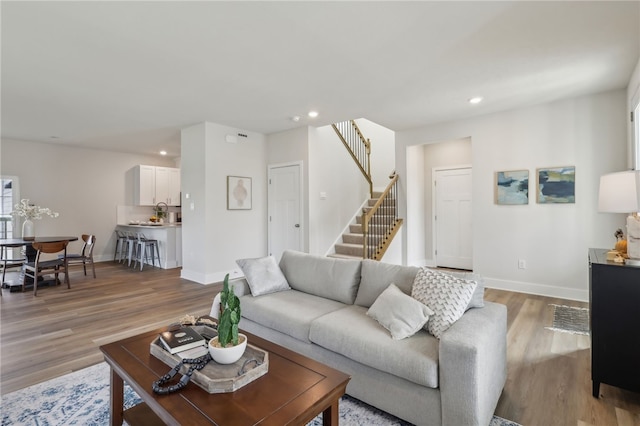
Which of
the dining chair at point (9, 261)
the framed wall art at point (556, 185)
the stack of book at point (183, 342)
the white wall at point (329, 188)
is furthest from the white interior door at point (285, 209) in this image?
the dining chair at point (9, 261)

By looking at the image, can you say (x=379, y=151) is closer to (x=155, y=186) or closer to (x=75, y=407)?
(x=155, y=186)

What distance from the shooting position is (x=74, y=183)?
22.9 feet

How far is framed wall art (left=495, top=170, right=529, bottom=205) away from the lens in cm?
445

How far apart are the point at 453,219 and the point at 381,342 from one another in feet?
15.7

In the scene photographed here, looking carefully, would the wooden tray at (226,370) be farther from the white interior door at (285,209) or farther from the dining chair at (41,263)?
the dining chair at (41,263)

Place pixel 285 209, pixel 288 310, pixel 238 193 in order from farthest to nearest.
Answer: pixel 285 209
pixel 238 193
pixel 288 310

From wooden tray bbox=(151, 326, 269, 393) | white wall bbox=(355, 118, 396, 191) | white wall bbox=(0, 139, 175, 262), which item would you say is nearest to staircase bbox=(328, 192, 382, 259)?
white wall bbox=(355, 118, 396, 191)

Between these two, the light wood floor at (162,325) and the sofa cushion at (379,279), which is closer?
the light wood floor at (162,325)

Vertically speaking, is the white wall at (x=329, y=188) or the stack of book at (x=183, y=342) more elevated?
the white wall at (x=329, y=188)

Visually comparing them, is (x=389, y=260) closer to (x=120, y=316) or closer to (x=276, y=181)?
(x=276, y=181)

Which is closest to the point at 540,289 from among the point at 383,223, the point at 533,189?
the point at 533,189

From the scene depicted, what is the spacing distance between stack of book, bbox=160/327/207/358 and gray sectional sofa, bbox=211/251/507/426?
73cm

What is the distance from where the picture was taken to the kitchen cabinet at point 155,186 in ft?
25.2

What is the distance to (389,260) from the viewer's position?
5.59 metres
